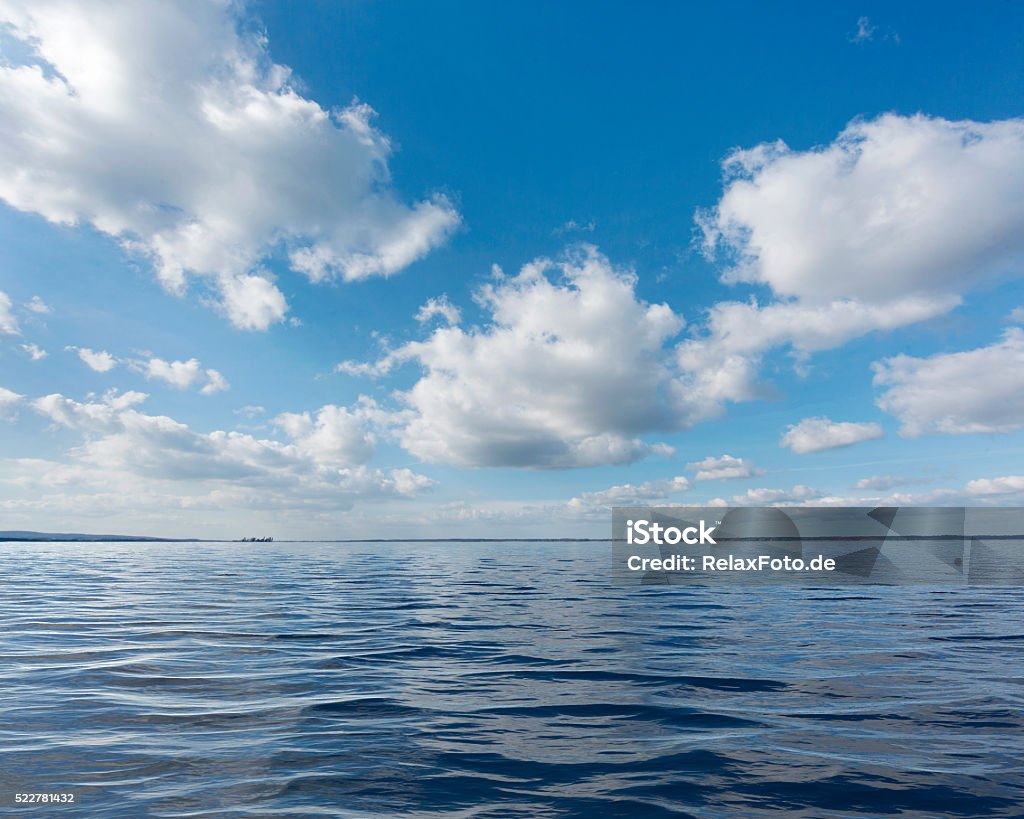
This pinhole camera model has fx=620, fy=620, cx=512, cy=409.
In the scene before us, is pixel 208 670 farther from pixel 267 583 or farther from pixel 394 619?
pixel 267 583

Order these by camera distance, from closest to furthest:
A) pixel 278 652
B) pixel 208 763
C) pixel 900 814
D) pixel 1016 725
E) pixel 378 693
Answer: pixel 900 814 < pixel 208 763 < pixel 1016 725 < pixel 378 693 < pixel 278 652

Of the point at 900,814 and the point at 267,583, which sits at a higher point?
the point at 900,814

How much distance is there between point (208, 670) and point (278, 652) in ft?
8.41

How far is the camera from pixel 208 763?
28.2ft

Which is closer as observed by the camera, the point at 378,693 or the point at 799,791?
the point at 799,791

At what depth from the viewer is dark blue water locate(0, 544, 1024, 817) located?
25.1 feet

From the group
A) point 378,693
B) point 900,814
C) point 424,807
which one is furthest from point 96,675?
point 900,814

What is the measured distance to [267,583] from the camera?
140 ft

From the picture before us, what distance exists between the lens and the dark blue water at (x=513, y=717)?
7.64m

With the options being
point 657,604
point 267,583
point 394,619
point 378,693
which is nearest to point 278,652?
point 378,693

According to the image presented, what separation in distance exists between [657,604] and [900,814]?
2375 cm

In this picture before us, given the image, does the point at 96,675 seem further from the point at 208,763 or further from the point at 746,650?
the point at 746,650

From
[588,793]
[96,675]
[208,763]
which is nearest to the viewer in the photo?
[588,793]

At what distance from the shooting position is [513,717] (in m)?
11.0
